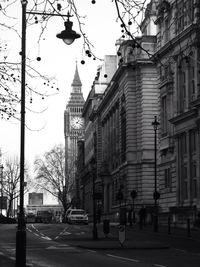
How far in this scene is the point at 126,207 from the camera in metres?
77.1

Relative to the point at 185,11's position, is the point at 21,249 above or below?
below

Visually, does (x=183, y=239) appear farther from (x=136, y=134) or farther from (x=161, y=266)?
(x=136, y=134)

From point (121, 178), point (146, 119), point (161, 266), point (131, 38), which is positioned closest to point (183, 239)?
point (161, 266)

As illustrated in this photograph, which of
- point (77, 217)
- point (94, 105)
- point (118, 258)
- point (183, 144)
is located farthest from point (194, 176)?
point (94, 105)

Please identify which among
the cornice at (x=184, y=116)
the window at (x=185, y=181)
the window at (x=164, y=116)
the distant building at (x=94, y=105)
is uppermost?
the distant building at (x=94, y=105)

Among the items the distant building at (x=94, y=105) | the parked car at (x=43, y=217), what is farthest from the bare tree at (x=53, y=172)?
the parked car at (x=43, y=217)

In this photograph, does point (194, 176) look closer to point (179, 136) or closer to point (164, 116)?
point (179, 136)

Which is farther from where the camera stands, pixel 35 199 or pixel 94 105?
pixel 35 199

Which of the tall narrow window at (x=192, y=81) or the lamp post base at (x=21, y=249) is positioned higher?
the tall narrow window at (x=192, y=81)

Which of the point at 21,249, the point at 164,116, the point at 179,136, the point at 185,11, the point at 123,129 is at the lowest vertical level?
the point at 21,249

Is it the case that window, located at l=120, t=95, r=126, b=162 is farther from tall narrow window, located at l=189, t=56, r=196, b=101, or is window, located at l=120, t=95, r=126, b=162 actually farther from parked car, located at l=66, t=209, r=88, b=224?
tall narrow window, located at l=189, t=56, r=196, b=101

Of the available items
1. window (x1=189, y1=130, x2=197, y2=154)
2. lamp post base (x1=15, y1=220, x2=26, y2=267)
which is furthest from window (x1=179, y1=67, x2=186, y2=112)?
lamp post base (x1=15, y1=220, x2=26, y2=267)

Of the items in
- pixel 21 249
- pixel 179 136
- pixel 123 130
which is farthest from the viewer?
pixel 123 130

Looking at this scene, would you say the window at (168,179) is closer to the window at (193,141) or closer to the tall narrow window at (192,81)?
the window at (193,141)
